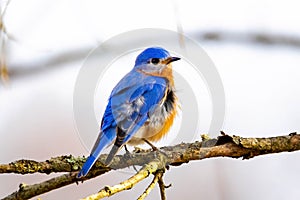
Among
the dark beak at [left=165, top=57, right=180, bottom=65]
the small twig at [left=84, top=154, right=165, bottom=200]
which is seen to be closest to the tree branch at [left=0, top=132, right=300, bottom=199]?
the small twig at [left=84, top=154, right=165, bottom=200]

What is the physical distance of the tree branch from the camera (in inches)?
66.6

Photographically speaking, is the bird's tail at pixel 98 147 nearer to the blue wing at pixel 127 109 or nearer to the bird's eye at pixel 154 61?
the blue wing at pixel 127 109

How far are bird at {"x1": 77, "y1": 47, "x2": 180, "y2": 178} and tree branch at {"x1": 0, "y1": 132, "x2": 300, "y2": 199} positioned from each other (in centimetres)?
6

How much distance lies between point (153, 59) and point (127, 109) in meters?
0.38

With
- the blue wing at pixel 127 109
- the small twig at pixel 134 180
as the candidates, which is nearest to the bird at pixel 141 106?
the blue wing at pixel 127 109

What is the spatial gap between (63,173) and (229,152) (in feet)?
1.66

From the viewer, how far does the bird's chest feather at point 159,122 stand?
2021mm

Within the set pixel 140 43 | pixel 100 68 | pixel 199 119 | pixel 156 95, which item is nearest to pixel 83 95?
pixel 100 68

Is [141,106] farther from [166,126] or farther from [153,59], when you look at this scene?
[153,59]

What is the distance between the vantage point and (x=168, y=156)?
179 centimetres

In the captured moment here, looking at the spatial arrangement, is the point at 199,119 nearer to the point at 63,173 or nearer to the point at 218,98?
the point at 218,98

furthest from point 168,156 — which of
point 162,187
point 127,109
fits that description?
point 127,109

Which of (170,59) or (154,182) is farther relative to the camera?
(170,59)

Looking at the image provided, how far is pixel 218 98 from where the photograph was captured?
161 centimetres
